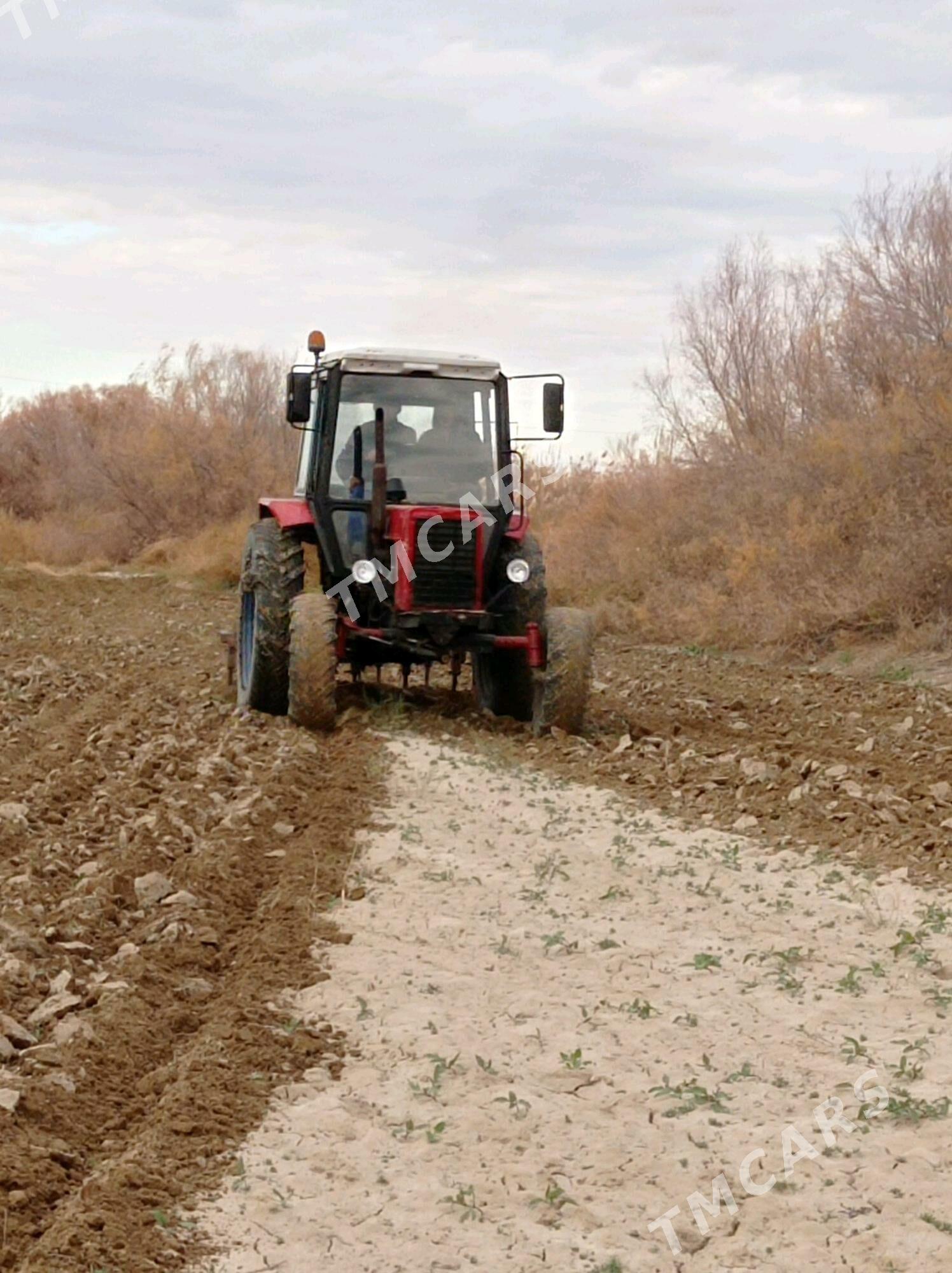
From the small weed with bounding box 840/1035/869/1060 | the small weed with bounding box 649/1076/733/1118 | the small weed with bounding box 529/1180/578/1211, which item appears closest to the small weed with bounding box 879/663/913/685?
the small weed with bounding box 840/1035/869/1060

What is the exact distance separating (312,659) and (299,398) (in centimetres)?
177

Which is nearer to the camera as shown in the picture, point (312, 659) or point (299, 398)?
point (312, 659)

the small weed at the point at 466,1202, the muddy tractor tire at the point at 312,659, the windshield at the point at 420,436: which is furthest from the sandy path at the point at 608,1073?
the windshield at the point at 420,436

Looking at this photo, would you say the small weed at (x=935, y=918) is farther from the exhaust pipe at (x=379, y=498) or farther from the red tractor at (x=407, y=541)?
the exhaust pipe at (x=379, y=498)

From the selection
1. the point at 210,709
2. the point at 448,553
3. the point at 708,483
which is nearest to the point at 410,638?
the point at 448,553

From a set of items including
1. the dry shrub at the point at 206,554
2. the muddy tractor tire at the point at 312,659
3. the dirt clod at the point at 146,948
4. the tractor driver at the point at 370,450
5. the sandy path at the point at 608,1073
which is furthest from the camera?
the dry shrub at the point at 206,554

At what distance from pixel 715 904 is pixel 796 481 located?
1526 centimetres

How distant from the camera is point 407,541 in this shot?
444 inches

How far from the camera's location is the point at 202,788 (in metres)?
9.29

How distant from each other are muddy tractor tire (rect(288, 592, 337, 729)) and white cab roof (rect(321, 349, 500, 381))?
161 cm

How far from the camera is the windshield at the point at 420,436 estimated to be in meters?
11.7

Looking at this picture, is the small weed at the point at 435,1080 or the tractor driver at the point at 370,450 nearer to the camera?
the small weed at the point at 435,1080

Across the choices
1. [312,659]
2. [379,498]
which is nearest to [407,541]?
[379,498]

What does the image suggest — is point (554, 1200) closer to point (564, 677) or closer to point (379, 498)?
point (564, 677)
